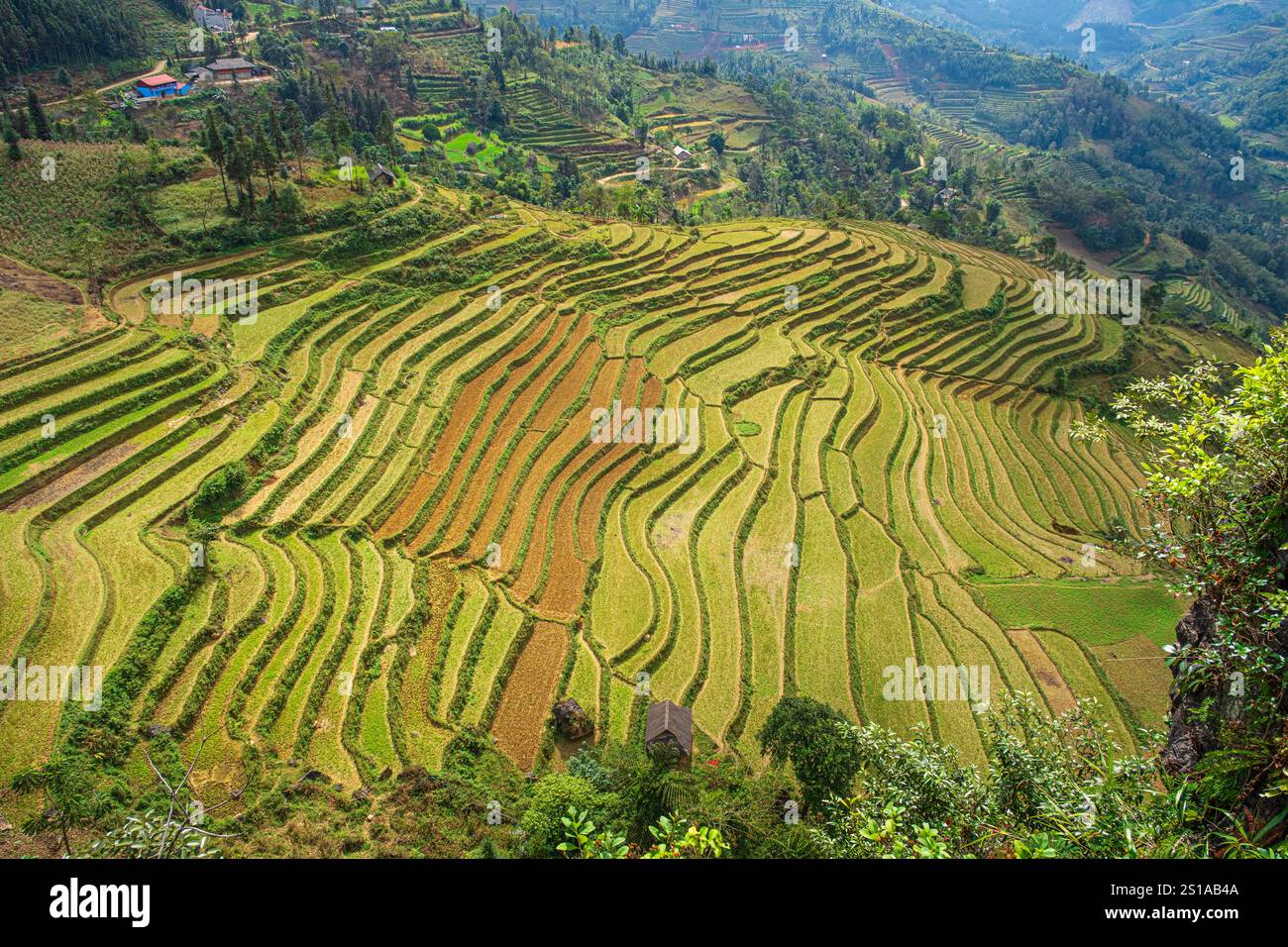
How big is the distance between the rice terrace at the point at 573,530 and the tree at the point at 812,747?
0.09 metres

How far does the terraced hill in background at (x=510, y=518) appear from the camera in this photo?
59.3 ft

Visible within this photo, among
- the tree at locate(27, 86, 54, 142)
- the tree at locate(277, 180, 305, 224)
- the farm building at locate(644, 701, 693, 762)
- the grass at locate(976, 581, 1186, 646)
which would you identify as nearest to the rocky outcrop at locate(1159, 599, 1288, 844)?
the farm building at locate(644, 701, 693, 762)

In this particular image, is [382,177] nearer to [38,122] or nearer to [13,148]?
[13,148]

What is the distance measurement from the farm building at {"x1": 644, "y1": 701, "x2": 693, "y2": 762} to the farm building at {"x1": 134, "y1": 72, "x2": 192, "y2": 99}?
69720 mm

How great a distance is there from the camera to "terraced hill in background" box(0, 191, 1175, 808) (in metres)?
18.1

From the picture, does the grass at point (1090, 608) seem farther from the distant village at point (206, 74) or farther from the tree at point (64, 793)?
the distant village at point (206, 74)

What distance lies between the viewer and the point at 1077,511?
33.5 metres

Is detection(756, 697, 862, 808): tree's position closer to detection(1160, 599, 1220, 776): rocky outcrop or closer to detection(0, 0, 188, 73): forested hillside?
detection(1160, 599, 1220, 776): rocky outcrop

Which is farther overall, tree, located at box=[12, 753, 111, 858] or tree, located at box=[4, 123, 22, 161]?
tree, located at box=[4, 123, 22, 161]

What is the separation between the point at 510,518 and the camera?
2578cm

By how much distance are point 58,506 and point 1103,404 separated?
171 feet

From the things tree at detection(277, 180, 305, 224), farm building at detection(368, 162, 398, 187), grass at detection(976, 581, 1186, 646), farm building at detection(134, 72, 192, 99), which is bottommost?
grass at detection(976, 581, 1186, 646)

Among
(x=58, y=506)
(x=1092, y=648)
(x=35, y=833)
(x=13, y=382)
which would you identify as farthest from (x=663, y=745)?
(x=13, y=382)

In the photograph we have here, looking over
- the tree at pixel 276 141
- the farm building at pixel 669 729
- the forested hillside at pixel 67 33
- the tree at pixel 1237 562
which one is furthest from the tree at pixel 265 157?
the tree at pixel 1237 562
